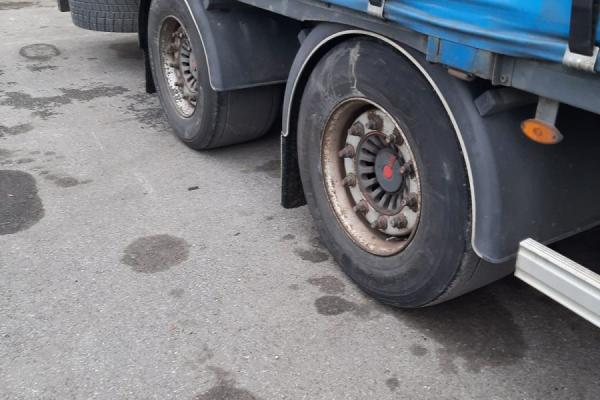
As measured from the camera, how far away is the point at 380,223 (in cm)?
308

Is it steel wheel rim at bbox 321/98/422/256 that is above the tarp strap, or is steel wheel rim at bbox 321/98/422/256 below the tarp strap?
below

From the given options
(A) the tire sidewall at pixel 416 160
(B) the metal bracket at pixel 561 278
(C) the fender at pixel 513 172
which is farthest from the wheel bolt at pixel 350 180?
(B) the metal bracket at pixel 561 278

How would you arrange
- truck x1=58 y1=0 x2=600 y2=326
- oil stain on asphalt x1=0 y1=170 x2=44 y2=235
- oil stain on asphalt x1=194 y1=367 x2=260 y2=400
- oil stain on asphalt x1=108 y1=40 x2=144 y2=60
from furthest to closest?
oil stain on asphalt x1=108 y1=40 x2=144 y2=60
oil stain on asphalt x1=0 y1=170 x2=44 y2=235
oil stain on asphalt x1=194 y1=367 x2=260 y2=400
truck x1=58 y1=0 x2=600 y2=326

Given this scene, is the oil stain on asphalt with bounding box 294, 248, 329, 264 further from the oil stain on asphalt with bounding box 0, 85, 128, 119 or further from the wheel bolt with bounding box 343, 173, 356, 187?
the oil stain on asphalt with bounding box 0, 85, 128, 119

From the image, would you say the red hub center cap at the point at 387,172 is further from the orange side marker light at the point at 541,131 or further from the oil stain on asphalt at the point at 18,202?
the oil stain on asphalt at the point at 18,202

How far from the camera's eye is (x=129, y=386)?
263 cm

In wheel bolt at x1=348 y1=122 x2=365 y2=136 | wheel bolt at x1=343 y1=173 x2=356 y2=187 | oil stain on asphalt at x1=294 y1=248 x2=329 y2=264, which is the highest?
wheel bolt at x1=348 y1=122 x2=365 y2=136

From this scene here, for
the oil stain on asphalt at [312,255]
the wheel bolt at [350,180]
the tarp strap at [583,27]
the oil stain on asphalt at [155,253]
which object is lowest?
the oil stain on asphalt at [155,253]

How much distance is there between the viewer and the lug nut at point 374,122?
9.56 ft

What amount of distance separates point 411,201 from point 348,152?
0.44m

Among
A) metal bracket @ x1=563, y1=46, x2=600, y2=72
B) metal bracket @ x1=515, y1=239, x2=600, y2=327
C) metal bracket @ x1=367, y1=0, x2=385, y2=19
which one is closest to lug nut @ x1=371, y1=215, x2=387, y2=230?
metal bracket @ x1=515, y1=239, x2=600, y2=327

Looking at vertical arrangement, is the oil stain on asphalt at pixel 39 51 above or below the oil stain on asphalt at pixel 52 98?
above

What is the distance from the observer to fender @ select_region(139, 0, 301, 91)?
3959 millimetres

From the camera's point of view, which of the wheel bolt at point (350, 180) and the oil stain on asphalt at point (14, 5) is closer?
the wheel bolt at point (350, 180)
